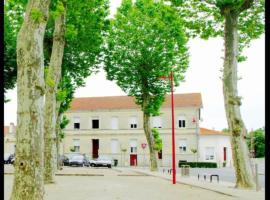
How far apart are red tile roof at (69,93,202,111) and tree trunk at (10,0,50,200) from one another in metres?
61.5

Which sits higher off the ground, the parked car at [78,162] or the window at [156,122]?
the window at [156,122]

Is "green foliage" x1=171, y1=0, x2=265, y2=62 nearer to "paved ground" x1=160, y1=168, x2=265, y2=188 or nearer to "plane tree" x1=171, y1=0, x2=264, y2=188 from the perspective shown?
"plane tree" x1=171, y1=0, x2=264, y2=188

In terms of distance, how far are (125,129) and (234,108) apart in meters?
54.0

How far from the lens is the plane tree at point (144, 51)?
43.2 metres

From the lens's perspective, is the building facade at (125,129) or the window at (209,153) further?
the building facade at (125,129)

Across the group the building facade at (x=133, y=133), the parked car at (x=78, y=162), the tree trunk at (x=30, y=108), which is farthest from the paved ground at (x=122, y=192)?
the building facade at (x=133, y=133)

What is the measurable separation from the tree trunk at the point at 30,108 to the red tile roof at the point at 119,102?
61.5 meters

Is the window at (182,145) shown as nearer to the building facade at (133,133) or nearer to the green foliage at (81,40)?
the building facade at (133,133)

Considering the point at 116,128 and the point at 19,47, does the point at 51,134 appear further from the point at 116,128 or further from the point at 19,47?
the point at 116,128

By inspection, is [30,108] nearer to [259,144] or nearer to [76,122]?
[76,122]

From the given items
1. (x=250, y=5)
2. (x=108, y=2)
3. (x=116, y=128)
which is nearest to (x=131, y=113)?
(x=116, y=128)

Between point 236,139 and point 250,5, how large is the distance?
551cm

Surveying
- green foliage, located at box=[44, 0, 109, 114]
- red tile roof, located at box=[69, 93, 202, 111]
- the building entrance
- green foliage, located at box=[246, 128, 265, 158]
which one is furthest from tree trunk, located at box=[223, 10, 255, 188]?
green foliage, located at box=[246, 128, 265, 158]

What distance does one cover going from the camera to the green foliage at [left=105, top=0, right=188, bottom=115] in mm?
43188
